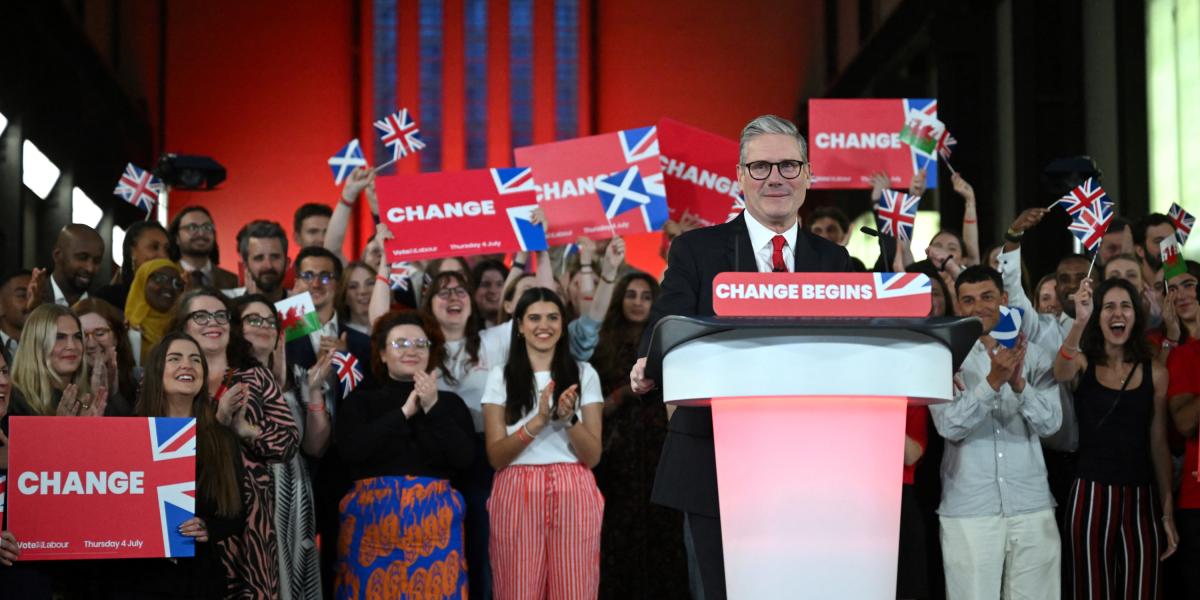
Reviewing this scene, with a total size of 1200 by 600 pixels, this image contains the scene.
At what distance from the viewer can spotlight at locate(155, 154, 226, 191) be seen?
22.8 ft

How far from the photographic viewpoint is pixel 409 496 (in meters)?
4.66

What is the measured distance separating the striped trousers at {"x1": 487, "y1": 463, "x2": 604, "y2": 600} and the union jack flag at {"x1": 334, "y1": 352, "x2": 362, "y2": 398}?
625mm

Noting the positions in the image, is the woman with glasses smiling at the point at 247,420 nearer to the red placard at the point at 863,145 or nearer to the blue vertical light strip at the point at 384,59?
the red placard at the point at 863,145

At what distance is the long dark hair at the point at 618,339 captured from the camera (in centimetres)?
525

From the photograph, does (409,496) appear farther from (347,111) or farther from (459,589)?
(347,111)

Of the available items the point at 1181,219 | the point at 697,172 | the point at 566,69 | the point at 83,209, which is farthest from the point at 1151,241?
the point at 83,209

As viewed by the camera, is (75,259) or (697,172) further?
(697,172)

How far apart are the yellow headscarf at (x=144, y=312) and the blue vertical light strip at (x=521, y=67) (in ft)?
20.8

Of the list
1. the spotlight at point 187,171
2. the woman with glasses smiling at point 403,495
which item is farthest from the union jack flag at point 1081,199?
the spotlight at point 187,171

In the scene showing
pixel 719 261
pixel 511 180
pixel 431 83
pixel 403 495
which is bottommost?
pixel 403 495

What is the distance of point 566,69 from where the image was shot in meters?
11.5

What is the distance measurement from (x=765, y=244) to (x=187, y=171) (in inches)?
204

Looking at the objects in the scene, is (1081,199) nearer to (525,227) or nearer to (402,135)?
(525,227)

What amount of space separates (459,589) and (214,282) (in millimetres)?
1903
